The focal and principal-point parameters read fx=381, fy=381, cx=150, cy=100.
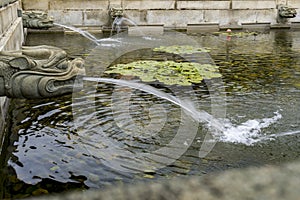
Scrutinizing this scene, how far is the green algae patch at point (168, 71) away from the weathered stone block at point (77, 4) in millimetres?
7809

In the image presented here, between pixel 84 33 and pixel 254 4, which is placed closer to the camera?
pixel 84 33

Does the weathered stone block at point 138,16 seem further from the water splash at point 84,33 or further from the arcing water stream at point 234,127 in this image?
the arcing water stream at point 234,127

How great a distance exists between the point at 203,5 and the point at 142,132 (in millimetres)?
13593

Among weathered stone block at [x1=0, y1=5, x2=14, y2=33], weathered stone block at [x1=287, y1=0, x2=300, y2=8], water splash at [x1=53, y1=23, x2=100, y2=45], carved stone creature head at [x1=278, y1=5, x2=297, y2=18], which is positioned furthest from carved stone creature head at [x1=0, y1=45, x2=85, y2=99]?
weathered stone block at [x1=287, y1=0, x2=300, y2=8]

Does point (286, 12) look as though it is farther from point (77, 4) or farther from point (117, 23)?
point (77, 4)

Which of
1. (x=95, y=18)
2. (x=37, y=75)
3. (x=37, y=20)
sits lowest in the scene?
(x=37, y=75)

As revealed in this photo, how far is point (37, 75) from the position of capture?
3889 millimetres

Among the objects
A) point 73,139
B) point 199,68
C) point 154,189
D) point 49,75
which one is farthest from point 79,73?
point 199,68

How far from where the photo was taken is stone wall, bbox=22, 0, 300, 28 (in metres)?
16.1

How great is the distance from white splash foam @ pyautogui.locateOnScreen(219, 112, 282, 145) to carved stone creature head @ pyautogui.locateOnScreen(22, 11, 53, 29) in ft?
21.6

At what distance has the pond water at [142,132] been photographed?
387cm

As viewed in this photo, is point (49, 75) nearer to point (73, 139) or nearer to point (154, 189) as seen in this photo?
point (73, 139)

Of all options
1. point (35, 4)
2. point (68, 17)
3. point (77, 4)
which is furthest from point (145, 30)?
point (35, 4)

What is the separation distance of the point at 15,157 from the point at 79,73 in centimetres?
116
